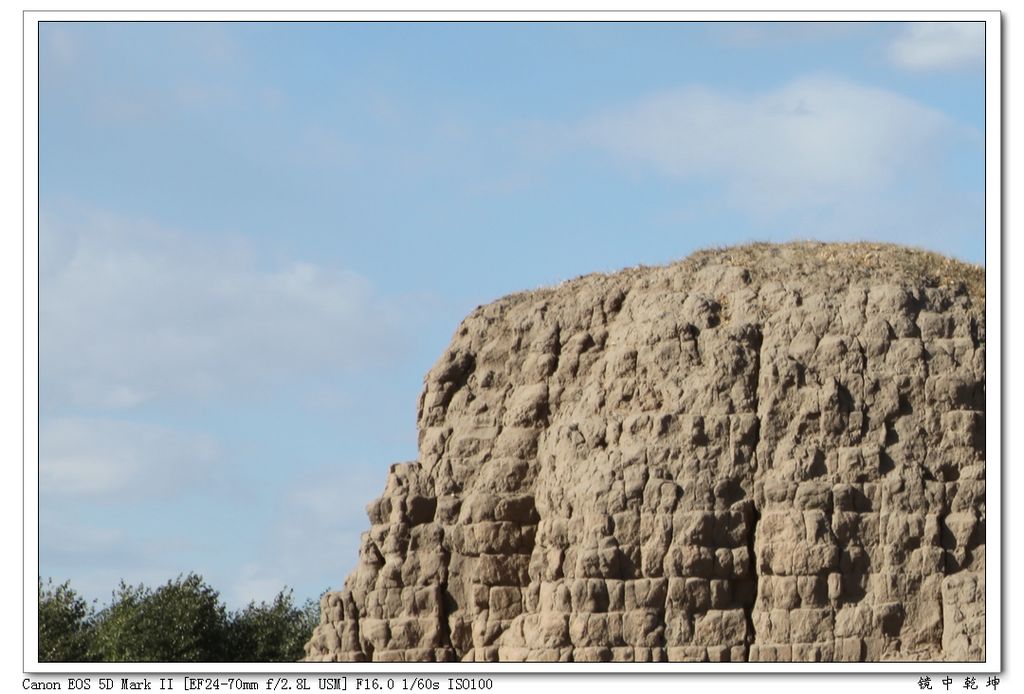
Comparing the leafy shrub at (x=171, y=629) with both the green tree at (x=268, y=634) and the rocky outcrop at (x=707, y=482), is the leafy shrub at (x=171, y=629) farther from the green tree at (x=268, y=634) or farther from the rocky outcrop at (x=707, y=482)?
the rocky outcrop at (x=707, y=482)

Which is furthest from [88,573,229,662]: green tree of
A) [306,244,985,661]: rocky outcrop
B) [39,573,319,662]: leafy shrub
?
[306,244,985,661]: rocky outcrop

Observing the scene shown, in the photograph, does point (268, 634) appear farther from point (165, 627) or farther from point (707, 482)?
point (707, 482)

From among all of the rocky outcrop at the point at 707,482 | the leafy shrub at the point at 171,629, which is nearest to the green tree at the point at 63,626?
the leafy shrub at the point at 171,629

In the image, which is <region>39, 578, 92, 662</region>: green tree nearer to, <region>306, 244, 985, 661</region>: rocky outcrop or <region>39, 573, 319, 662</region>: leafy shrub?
<region>39, 573, 319, 662</region>: leafy shrub

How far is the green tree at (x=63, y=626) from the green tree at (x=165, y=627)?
0.36m

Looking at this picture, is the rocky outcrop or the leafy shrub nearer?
the rocky outcrop

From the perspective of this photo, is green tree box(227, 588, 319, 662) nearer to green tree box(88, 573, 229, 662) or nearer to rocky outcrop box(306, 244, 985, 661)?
green tree box(88, 573, 229, 662)

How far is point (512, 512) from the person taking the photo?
1230 inches

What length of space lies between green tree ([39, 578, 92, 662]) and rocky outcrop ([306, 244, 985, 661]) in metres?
14.4

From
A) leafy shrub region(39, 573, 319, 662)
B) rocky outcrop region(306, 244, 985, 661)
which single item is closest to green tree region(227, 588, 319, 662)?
leafy shrub region(39, 573, 319, 662)

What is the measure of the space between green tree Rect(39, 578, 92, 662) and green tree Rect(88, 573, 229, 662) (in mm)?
363

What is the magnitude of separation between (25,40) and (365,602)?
34.4ft

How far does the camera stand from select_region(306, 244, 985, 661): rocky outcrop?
93.7 ft
